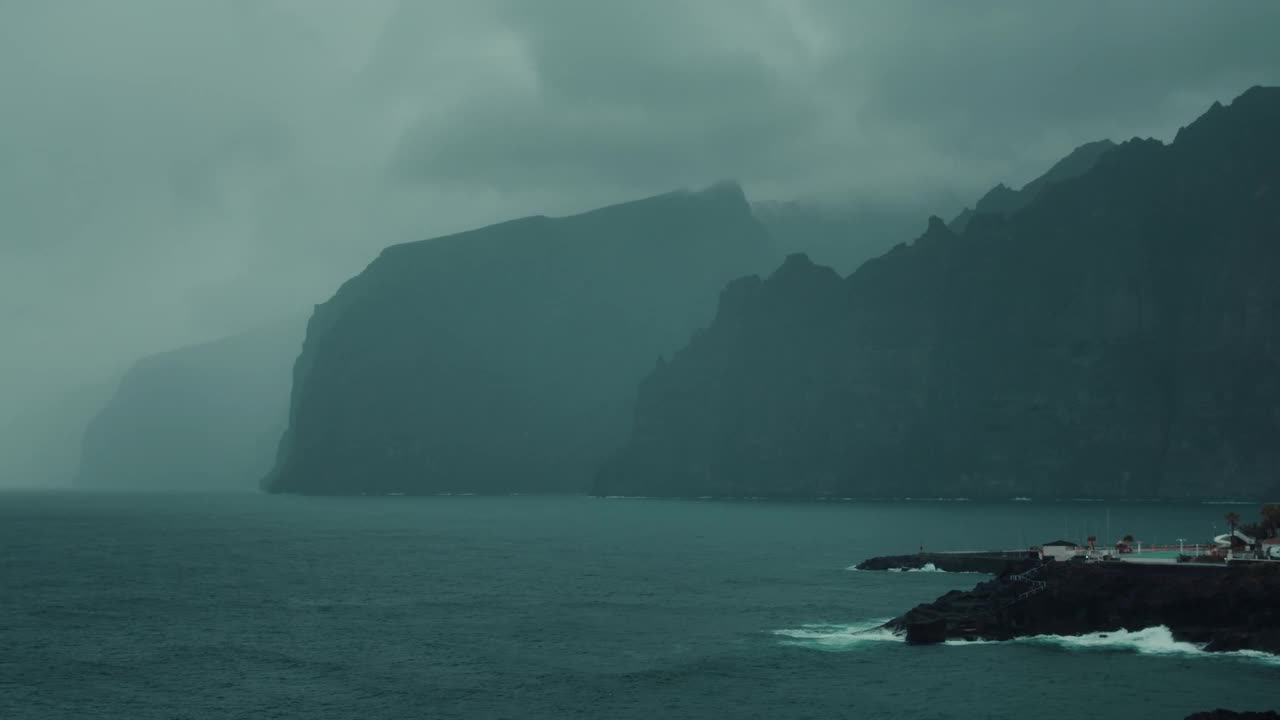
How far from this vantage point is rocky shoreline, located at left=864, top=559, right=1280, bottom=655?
241 ft

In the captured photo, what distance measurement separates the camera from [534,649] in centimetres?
7819

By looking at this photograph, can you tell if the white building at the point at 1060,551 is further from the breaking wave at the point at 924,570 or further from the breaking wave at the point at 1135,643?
the breaking wave at the point at 924,570

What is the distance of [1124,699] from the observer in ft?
202

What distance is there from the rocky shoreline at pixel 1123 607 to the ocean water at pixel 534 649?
1940 millimetres

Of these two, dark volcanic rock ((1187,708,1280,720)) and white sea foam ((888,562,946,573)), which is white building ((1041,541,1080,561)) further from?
dark volcanic rock ((1187,708,1280,720))

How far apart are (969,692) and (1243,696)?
12.9 metres

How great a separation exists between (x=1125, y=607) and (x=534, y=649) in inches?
1497

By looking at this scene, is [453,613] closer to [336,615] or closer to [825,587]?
[336,615]

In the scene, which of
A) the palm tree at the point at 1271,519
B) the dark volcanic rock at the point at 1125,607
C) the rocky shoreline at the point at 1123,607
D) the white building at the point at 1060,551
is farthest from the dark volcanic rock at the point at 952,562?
the dark volcanic rock at the point at 1125,607

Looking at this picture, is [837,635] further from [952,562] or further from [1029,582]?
[952,562]

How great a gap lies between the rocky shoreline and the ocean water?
1.94 meters

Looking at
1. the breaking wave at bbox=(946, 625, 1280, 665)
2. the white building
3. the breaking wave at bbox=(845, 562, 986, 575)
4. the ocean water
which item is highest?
the white building

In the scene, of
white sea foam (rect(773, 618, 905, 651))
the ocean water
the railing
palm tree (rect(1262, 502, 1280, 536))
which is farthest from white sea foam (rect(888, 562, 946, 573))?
white sea foam (rect(773, 618, 905, 651))

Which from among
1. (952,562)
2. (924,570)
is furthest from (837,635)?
(952,562)
